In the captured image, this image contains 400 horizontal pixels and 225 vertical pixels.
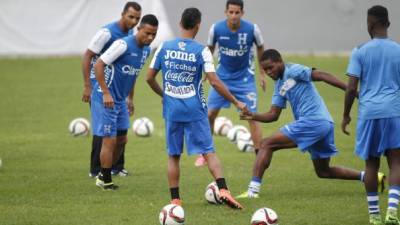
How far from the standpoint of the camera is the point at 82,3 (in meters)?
28.8

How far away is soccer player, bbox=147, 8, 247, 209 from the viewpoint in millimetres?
10492

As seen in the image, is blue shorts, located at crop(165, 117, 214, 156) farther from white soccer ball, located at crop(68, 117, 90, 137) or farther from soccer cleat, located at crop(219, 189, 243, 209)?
white soccer ball, located at crop(68, 117, 90, 137)

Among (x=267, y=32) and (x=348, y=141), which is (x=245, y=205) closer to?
(x=348, y=141)

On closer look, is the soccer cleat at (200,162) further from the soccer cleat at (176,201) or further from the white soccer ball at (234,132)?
the soccer cleat at (176,201)

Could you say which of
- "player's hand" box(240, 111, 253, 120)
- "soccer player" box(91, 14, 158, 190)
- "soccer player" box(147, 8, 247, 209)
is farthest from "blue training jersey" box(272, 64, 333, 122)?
"soccer player" box(91, 14, 158, 190)

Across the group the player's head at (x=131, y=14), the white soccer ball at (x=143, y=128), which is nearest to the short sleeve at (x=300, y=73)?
the player's head at (x=131, y=14)

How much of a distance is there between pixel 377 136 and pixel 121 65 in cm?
386

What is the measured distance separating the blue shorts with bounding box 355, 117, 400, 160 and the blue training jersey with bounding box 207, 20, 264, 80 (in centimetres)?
523

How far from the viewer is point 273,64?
10.7m

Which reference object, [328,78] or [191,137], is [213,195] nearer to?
[191,137]

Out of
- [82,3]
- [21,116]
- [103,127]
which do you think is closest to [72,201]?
[103,127]

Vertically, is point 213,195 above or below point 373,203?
below

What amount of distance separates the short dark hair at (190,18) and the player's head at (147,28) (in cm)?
86

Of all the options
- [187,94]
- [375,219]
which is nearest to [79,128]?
[187,94]
